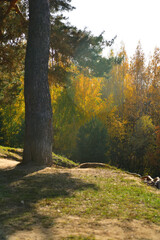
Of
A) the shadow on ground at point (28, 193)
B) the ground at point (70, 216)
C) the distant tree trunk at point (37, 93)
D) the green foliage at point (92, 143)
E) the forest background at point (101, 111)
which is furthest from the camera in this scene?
the green foliage at point (92, 143)

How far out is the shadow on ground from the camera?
13.5 ft

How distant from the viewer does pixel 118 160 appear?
76.4 feet

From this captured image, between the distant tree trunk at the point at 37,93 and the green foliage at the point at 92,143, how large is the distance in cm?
1111

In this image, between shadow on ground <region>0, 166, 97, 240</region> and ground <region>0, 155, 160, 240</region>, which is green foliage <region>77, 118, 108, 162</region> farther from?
ground <region>0, 155, 160, 240</region>

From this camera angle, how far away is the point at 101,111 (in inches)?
990

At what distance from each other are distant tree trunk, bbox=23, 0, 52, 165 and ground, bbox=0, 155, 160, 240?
1.67 meters

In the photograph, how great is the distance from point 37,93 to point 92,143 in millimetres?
11932

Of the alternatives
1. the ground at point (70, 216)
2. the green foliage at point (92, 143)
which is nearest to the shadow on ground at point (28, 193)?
the ground at point (70, 216)

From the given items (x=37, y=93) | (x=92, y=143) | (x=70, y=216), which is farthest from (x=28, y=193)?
(x=92, y=143)

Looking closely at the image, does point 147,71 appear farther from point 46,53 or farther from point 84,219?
point 84,219

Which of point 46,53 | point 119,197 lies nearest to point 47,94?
point 46,53

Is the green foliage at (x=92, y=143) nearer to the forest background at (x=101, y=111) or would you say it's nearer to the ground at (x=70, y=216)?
the forest background at (x=101, y=111)

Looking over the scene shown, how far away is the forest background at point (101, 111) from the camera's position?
14.7m

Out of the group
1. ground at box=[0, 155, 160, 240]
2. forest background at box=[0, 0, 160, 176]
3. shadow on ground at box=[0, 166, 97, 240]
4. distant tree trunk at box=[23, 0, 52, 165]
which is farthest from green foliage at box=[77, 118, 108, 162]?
ground at box=[0, 155, 160, 240]
